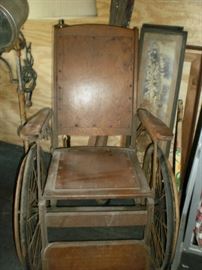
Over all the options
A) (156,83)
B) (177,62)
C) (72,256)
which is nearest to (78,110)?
(156,83)

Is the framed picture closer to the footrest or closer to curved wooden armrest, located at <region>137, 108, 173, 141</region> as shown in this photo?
curved wooden armrest, located at <region>137, 108, 173, 141</region>

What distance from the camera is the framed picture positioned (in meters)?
1.81

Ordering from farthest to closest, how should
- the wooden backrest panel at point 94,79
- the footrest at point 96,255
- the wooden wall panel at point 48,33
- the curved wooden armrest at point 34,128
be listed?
the wooden wall panel at point 48,33 < the wooden backrest panel at point 94,79 < the footrest at point 96,255 < the curved wooden armrest at point 34,128

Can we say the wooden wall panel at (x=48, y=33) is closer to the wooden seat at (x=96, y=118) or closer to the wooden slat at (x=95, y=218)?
the wooden seat at (x=96, y=118)

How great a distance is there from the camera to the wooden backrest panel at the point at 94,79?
168 cm

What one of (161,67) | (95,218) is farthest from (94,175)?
(161,67)

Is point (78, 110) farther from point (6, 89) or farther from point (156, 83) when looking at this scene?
point (6, 89)

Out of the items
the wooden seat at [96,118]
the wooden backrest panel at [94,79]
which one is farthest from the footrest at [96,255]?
the wooden backrest panel at [94,79]

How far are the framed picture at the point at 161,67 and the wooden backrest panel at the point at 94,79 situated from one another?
215 millimetres

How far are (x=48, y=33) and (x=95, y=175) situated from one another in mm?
1151

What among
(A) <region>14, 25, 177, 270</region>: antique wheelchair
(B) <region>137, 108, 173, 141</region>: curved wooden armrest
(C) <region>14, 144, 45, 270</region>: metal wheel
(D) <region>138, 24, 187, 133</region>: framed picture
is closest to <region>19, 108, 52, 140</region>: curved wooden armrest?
(A) <region>14, 25, 177, 270</region>: antique wheelchair

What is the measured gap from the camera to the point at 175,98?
190 centimetres

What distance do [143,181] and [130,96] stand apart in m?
0.52

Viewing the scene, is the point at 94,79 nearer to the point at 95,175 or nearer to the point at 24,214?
the point at 95,175
